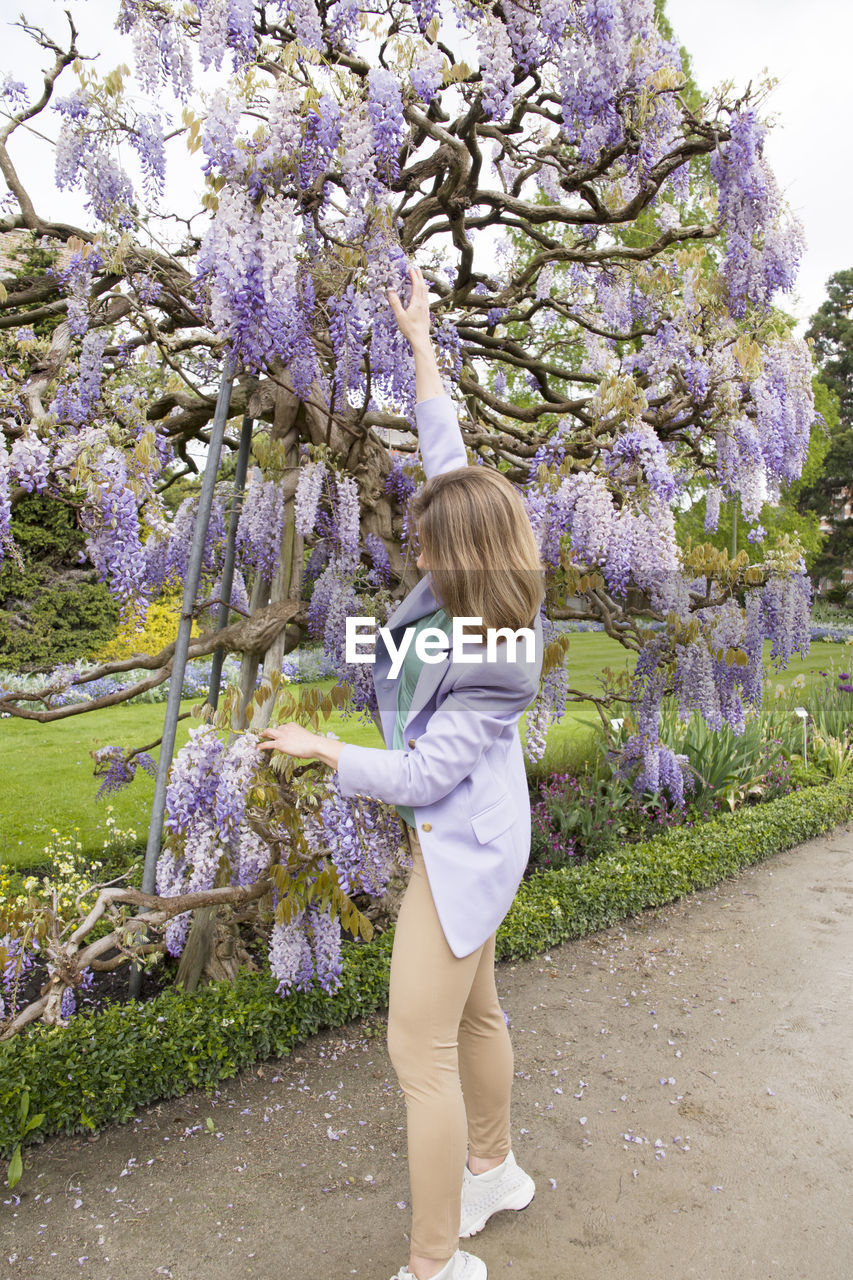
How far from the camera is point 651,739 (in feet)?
16.9

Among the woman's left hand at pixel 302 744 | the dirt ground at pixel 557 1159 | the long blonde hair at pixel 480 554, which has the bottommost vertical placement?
the dirt ground at pixel 557 1159

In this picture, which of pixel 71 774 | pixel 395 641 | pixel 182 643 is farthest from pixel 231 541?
pixel 71 774

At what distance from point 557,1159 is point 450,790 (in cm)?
146

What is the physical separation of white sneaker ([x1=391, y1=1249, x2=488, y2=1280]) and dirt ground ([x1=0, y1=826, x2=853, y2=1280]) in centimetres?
13

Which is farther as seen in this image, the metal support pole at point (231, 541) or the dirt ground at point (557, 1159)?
the metal support pole at point (231, 541)

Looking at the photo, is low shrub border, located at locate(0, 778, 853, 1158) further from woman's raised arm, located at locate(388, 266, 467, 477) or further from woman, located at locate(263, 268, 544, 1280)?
woman's raised arm, located at locate(388, 266, 467, 477)

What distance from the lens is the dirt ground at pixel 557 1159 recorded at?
6.88 ft

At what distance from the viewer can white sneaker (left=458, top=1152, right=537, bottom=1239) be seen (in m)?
2.12

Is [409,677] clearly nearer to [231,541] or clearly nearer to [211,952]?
[231,541]

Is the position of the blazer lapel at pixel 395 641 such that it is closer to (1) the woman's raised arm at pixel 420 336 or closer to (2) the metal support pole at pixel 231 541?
(1) the woman's raised arm at pixel 420 336

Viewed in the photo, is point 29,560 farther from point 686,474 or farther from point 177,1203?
point 177,1203

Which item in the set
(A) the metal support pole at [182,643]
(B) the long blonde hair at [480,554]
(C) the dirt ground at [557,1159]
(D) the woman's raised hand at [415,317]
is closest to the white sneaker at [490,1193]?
(C) the dirt ground at [557,1159]

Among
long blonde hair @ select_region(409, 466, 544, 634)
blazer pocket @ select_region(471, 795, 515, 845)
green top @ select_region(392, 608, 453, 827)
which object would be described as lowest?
blazer pocket @ select_region(471, 795, 515, 845)

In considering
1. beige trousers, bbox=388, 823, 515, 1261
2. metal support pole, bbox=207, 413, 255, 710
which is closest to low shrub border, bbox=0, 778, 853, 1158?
metal support pole, bbox=207, 413, 255, 710
